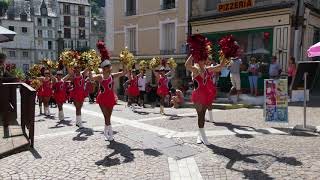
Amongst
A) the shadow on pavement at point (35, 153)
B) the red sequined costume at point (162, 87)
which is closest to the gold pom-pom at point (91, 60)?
the shadow on pavement at point (35, 153)

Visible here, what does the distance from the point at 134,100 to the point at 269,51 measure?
7.06 m

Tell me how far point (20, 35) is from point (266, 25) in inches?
2462

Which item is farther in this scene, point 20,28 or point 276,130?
point 20,28

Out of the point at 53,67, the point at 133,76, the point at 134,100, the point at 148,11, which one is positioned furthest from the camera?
the point at 148,11

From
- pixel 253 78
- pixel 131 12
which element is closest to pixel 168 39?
pixel 131 12

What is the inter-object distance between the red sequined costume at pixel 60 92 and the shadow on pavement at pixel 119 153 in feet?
14.9

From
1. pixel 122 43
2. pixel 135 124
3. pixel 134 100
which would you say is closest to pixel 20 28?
pixel 122 43

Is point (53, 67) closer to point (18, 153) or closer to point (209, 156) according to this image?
point (18, 153)

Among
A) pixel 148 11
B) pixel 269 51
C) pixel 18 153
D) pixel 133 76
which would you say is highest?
pixel 148 11

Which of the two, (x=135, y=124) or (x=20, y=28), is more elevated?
(x=20, y=28)

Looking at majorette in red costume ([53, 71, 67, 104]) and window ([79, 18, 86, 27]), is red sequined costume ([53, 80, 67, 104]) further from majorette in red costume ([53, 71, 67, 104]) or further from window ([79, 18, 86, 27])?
window ([79, 18, 86, 27])

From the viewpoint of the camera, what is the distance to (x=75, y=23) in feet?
261

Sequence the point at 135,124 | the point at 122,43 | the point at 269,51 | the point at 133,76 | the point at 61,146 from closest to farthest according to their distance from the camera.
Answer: the point at 61,146
the point at 135,124
the point at 133,76
the point at 269,51
the point at 122,43

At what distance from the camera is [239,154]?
6762 mm
